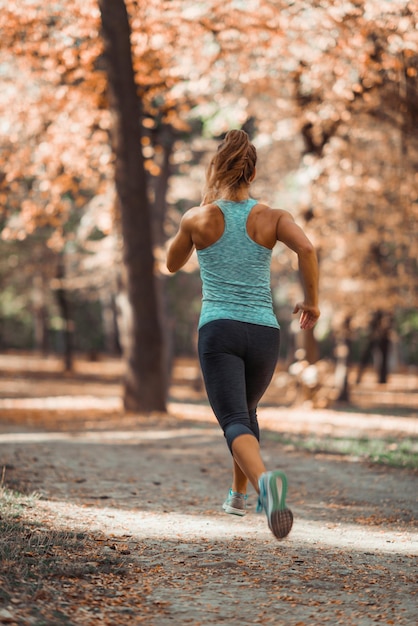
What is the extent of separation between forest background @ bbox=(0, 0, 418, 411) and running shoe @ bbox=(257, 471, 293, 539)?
789cm

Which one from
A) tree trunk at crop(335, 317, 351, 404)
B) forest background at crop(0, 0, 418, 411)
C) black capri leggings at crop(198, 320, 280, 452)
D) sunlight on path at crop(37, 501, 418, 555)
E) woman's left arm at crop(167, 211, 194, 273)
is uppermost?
forest background at crop(0, 0, 418, 411)

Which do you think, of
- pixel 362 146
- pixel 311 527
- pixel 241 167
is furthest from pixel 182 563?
pixel 362 146

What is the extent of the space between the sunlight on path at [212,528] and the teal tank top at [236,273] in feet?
4.78

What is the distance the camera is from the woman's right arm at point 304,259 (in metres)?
4.39

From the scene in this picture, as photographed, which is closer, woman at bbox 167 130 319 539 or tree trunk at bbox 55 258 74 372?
woman at bbox 167 130 319 539

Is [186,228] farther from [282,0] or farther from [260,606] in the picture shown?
[282,0]

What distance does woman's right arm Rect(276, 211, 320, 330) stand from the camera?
14.4 feet

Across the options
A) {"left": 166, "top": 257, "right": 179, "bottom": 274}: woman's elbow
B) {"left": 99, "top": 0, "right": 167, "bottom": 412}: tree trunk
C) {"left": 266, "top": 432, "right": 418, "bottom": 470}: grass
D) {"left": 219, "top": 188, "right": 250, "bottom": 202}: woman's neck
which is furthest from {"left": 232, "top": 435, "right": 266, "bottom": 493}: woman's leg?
{"left": 99, "top": 0, "right": 167, "bottom": 412}: tree trunk

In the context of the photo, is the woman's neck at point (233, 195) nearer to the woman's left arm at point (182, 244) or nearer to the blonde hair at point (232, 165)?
the blonde hair at point (232, 165)

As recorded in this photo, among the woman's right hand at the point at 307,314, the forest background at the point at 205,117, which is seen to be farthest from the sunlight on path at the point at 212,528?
the forest background at the point at 205,117

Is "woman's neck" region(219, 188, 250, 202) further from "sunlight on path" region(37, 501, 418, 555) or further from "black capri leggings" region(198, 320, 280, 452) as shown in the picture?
"sunlight on path" region(37, 501, 418, 555)

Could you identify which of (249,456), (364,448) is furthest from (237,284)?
(364,448)

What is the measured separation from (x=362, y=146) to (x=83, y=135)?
7383 millimetres

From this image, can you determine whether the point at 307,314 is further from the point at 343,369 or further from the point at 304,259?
the point at 343,369
